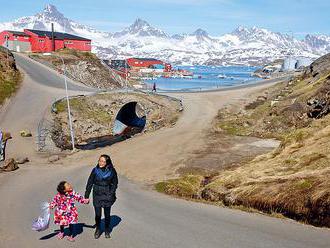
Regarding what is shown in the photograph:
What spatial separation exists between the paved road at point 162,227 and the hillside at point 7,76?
4384 cm

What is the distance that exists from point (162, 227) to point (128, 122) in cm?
6029

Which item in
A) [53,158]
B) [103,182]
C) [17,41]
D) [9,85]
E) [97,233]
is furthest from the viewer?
[17,41]

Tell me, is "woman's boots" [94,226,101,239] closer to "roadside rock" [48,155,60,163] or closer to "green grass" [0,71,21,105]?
"roadside rock" [48,155,60,163]

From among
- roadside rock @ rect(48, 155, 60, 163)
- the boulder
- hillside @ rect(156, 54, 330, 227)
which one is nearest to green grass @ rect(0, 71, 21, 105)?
the boulder

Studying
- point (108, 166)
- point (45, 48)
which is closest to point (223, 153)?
point (108, 166)

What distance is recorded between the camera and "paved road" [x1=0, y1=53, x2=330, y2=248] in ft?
44.2

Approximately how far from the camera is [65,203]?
13.6 m

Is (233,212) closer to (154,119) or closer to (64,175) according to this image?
(64,175)

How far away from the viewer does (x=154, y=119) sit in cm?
6494

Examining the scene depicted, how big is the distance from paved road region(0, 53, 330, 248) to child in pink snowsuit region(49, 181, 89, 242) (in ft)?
2.53

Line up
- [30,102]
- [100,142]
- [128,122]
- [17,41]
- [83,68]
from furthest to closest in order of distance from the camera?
1. [17,41]
2. [83,68]
3. [128,122]
4. [30,102]
5. [100,142]

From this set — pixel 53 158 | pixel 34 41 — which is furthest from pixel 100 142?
pixel 34 41

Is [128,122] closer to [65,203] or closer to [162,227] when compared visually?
[162,227]

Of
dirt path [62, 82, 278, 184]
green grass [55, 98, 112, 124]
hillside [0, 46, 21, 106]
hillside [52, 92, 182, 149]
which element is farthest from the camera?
hillside [0, 46, 21, 106]
